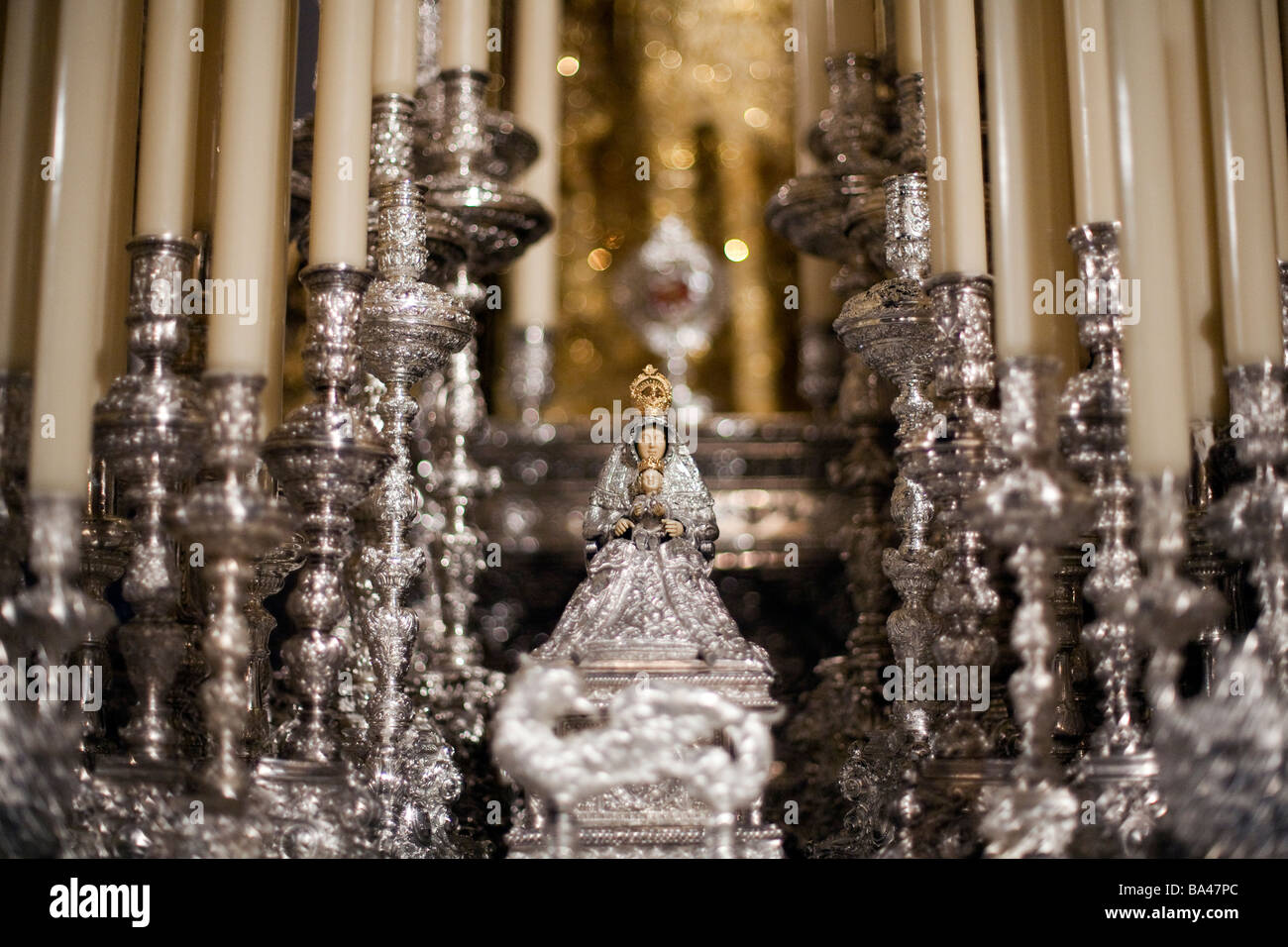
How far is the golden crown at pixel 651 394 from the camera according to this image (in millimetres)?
2709

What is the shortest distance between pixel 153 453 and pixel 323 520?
11.6 inches

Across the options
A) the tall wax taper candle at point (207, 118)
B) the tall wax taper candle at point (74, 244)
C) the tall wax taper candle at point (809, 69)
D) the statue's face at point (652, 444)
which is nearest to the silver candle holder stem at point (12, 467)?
the tall wax taper candle at point (74, 244)

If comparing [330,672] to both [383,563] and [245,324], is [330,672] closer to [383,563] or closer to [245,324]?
[383,563]

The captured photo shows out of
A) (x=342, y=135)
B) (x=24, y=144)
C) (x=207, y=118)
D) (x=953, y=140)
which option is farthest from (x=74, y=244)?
(x=953, y=140)

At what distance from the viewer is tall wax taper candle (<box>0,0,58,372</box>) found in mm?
2502

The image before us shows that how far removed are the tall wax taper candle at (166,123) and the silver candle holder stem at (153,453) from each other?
0.21 ft

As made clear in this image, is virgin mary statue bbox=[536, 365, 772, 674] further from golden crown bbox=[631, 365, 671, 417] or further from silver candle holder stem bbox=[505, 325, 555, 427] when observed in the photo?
silver candle holder stem bbox=[505, 325, 555, 427]

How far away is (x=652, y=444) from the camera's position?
268 centimetres

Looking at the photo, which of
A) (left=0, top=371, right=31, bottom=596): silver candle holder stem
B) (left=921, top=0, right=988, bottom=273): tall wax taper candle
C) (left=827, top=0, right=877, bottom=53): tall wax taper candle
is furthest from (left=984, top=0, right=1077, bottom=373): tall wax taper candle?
(left=0, top=371, right=31, bottom=596): silver candle holder stem

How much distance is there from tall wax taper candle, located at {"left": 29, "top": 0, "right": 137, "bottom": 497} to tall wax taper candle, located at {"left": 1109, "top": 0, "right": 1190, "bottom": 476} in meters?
1.68

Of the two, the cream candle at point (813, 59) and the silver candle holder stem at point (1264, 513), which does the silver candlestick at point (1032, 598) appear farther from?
the cream candle at point (813, 59)

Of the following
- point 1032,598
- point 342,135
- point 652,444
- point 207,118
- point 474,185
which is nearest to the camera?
point 1032,598

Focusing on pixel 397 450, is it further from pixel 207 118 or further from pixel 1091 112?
pixel 1091 112

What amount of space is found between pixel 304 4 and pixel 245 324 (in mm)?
2249
